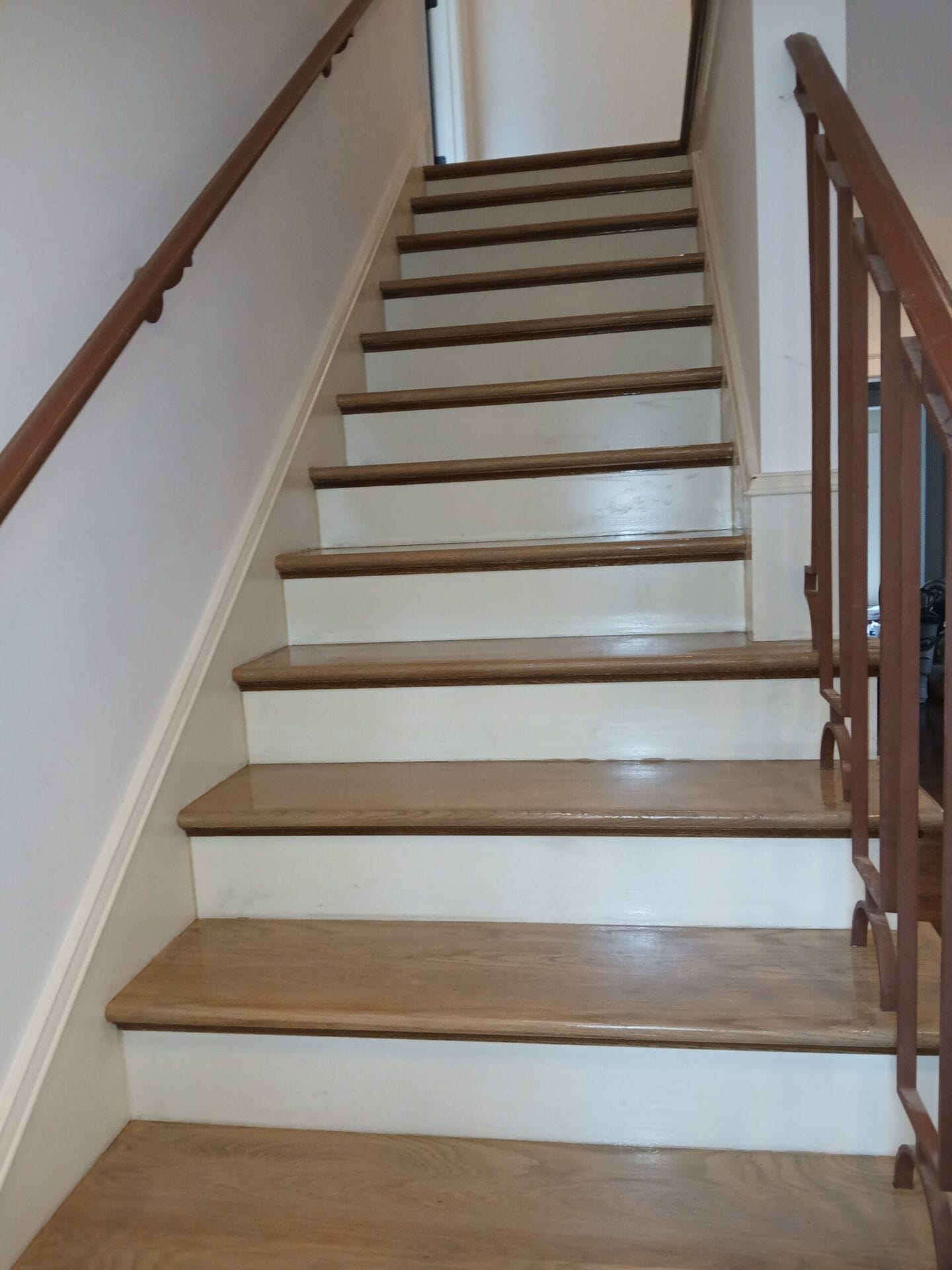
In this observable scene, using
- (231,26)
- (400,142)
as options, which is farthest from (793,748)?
(400,142)

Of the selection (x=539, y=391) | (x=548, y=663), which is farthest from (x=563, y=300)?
(x=548, y=663)

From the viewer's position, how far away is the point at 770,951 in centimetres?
128

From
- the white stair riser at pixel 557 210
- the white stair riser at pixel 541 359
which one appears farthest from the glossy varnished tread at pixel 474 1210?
the white stair riser at pixel 557 210

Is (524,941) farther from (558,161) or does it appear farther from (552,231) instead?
(558,161)

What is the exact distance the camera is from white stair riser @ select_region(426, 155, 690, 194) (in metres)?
3.09

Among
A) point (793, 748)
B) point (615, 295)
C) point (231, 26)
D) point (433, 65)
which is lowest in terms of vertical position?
point (793, 748)

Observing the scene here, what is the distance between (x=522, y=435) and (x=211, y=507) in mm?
845

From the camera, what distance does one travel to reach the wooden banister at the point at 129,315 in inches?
42.5

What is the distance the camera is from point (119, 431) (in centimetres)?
140

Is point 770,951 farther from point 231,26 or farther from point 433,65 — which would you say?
point 433,65

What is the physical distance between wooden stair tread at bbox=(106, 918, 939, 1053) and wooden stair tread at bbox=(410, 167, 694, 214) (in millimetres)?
2413

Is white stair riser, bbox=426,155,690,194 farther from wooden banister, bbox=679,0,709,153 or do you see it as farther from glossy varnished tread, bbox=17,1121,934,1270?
glossy varnished tread, bbox=17,1121,934,1270

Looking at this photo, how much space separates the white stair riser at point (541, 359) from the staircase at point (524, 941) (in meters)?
0.46

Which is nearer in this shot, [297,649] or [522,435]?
[297,649]
